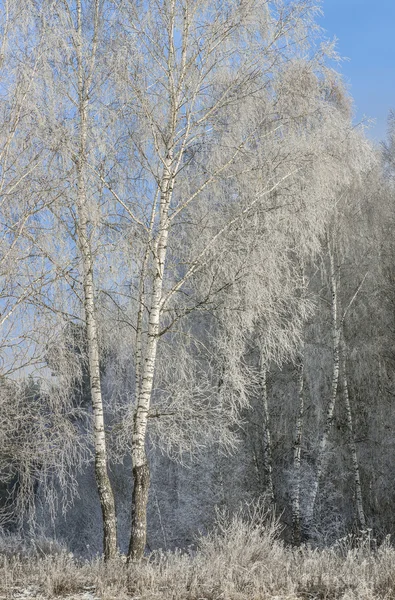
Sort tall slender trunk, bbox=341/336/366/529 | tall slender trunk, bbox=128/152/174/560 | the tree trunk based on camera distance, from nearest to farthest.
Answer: the tree trunk → tall slender trunk, bbox=128/152/174/560 → tall slender trunk, bbox=341/336/366/529

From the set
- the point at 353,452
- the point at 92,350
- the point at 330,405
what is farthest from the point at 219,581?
the point at 353,452

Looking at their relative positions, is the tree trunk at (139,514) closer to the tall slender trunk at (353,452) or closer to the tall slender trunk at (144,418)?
the tall slender trunk at (144,418)

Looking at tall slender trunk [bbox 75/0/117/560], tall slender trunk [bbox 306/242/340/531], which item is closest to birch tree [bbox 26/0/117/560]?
tall slender trunk [bbox 75/0/117/560]

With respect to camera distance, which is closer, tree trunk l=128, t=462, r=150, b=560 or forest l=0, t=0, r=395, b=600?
tree trunk l=128, t=462, r=150, b=560

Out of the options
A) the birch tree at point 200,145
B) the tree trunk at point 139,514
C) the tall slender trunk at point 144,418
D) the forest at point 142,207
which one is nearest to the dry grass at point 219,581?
the forest at point 142,207

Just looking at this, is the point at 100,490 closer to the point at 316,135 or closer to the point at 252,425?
the point at 316,135

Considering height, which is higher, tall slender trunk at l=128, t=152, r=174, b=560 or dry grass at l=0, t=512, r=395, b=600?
tall slender trunk at l=128, t=152, r=174, b=560

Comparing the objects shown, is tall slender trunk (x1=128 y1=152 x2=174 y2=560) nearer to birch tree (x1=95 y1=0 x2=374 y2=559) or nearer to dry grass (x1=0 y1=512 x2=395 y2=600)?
birch tree (x1=95 y1=0 x2=374 y2=559)

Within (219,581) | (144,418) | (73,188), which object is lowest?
(219,581)

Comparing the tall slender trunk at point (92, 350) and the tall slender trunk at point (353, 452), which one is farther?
the tall slender trunk at point (353, 452)

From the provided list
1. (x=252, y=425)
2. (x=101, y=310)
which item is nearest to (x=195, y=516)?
(x=252, y=425)

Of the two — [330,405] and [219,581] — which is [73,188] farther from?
[330,405]

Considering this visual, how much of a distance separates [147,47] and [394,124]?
1620 cm

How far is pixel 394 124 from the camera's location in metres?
21.1
